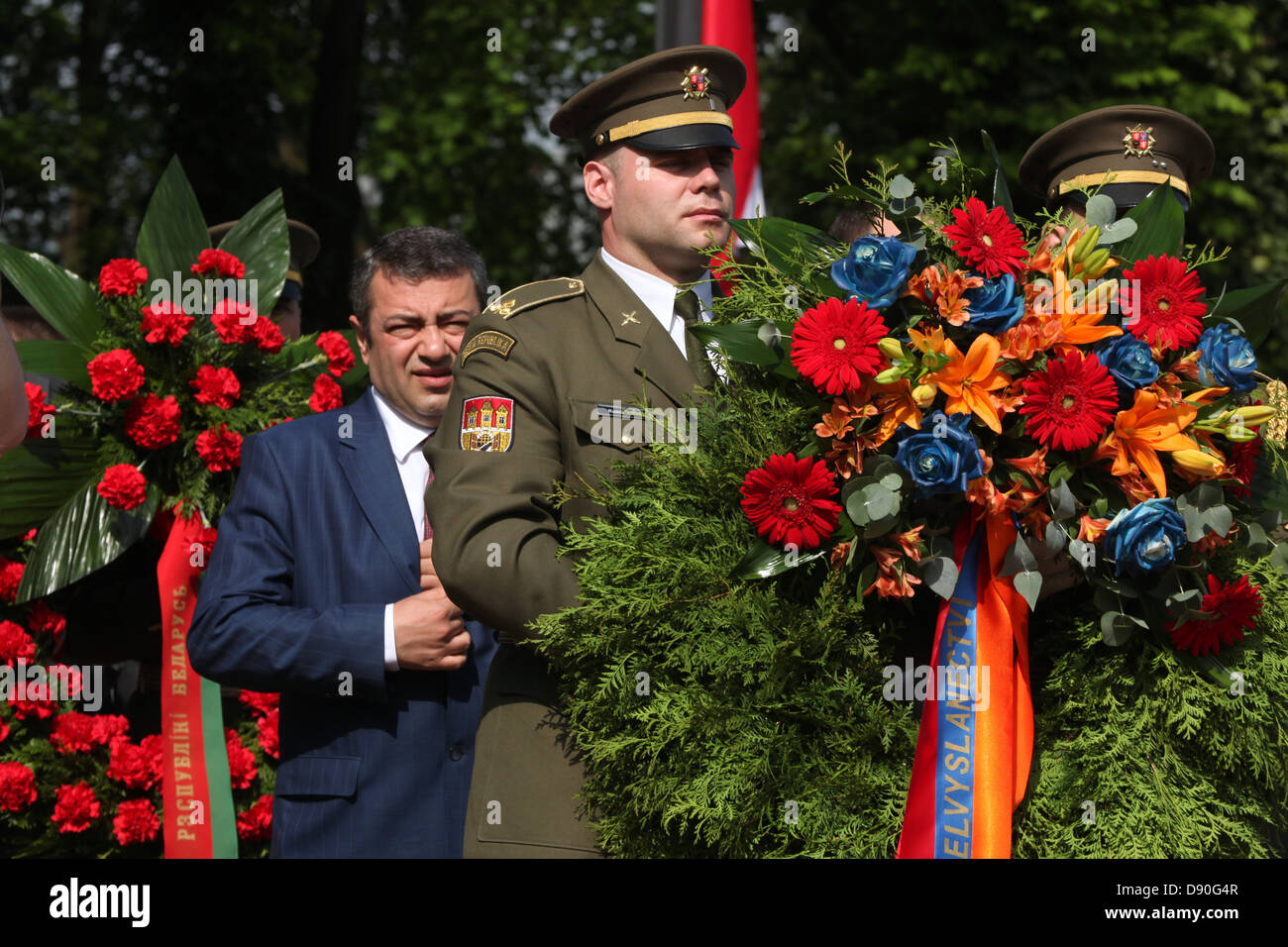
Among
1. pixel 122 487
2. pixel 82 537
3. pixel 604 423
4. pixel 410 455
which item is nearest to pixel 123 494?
pixel 122 487

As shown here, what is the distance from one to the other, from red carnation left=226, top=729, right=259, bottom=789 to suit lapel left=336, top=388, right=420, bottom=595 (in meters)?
1.10

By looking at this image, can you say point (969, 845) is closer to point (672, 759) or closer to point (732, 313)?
point (672, 759)

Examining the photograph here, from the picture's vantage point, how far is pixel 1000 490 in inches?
85.1

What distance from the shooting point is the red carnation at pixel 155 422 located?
157 inches

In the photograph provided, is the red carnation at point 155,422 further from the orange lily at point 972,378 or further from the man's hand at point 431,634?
the orange lily at point 972,378

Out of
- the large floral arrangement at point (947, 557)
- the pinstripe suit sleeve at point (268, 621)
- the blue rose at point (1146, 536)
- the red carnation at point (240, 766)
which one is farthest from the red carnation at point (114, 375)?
the blue rose at point (1146, 536)

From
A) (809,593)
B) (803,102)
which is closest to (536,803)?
(809,593)

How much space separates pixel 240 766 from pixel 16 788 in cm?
60

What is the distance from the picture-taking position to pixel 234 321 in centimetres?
416

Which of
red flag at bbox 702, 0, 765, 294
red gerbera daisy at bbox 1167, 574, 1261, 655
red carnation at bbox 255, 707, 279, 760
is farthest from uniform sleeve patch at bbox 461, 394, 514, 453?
red flag at bbox 702, 0, 765, 294

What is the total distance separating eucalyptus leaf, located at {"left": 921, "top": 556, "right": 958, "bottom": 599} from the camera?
212 centimetres
